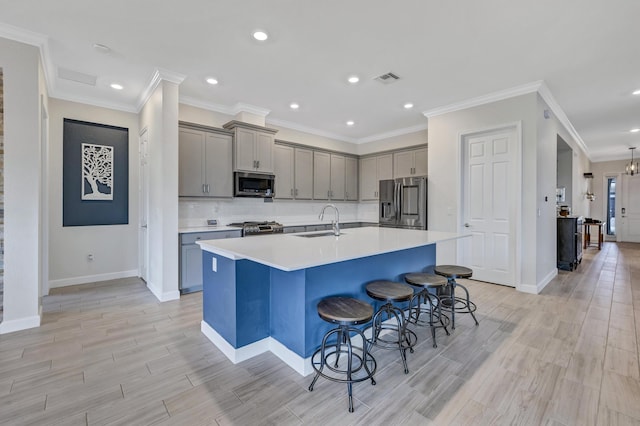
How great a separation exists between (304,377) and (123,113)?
16.0ft

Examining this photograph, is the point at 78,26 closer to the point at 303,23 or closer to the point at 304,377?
the point at 303,23

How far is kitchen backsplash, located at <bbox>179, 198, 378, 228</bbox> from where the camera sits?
4.77 meters

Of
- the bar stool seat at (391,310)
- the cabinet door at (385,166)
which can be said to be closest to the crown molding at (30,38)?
the bar stool seat at (391,310)

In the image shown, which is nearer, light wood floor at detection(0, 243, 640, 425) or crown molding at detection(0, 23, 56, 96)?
light wood floor at detection(0, 243, 640, 425)

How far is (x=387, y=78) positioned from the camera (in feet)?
12.5

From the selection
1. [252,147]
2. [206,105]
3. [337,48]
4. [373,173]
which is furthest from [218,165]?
[373,173]

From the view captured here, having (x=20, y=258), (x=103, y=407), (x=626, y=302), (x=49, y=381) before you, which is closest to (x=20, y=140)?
(x=20, y=258)

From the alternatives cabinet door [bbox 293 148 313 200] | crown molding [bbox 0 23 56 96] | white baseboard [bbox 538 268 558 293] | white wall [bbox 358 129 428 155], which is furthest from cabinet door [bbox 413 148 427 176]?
crown molding [bbox 0 23 56 96]

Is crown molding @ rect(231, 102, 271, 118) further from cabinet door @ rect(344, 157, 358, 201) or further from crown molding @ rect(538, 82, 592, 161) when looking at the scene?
crown molding @ rect(538, 82, 592, 161)

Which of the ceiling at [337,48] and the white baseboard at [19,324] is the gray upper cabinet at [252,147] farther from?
the white baseboard at [19,324]

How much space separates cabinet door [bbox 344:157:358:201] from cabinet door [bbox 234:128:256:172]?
2544 millimetres

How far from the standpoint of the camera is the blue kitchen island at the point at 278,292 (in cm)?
215

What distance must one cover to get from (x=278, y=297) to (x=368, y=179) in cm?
489

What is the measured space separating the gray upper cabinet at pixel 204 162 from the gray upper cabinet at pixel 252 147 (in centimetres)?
14
